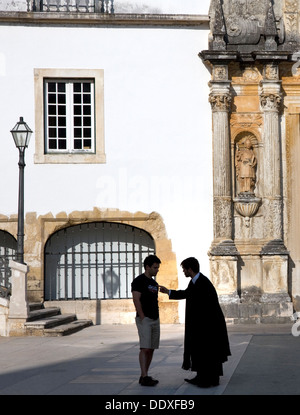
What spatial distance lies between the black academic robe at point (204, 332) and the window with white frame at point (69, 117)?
10164 millimetres

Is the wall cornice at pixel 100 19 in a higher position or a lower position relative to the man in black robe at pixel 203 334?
higher

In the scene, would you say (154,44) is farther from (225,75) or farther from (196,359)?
(196,359)

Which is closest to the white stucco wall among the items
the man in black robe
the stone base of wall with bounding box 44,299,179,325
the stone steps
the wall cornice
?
the wall cornice

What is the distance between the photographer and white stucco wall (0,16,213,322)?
21.1m

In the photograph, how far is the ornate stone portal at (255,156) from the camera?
822 inches

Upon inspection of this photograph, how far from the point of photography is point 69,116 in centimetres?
2144

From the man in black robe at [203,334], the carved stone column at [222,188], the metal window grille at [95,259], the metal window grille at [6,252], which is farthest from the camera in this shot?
the metal window grille at [6,252]

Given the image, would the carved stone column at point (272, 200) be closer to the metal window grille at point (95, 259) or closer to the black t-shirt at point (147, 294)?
the metal window grille at point (95, 259)

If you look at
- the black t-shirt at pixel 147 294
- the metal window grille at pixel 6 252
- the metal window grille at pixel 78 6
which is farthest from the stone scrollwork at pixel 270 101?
the black t-shirt at pixel 147 294

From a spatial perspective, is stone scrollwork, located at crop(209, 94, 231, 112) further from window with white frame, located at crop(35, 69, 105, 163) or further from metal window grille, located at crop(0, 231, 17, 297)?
metal window grille, located at crop(0, 231, 17, 297)

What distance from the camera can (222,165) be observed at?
21.1m

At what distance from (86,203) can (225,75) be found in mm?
4550
